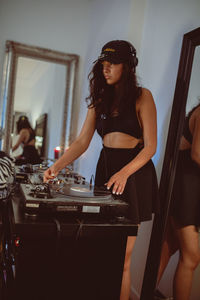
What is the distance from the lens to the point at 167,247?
63.1 inches

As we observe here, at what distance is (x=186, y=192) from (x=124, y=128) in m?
0.46

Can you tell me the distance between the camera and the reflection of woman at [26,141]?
2855 millimetres

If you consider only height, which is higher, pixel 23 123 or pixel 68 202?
pixel 23 123

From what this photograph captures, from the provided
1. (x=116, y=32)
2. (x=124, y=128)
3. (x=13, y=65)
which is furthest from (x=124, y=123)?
(x=13, y=65)

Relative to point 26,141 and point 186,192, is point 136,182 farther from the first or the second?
point 26,141

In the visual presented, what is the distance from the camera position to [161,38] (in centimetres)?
195

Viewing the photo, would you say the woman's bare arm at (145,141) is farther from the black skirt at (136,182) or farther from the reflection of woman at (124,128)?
the black skirt at (136,182)

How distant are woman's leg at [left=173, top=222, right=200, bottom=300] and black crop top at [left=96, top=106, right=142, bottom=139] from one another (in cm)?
55

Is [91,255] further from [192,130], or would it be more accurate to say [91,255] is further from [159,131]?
[159,131]

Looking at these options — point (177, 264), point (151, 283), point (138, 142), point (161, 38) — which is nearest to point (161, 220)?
point (177, 264)

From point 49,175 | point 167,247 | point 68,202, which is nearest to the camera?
point 68,202

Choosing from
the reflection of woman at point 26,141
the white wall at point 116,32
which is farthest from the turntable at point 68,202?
the reflection of woman at point 26,141

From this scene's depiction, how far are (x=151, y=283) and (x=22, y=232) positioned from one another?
1105 mm

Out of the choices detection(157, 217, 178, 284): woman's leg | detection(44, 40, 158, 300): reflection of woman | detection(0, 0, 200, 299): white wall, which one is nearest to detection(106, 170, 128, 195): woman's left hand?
detection(44, 40, 158, 300): reflection of woman
